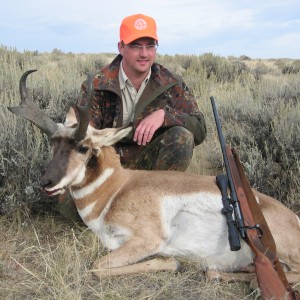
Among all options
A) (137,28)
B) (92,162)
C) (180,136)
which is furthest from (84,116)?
(137,28)

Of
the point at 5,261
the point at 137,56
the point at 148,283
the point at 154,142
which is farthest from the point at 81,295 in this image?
the point at 137,56

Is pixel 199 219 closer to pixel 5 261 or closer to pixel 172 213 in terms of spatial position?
pixel 172 213

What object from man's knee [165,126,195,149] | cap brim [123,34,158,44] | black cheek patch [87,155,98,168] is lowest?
black cheek patch [87,155,98,168]

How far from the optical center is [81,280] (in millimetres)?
3213

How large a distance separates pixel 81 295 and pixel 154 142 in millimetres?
1999

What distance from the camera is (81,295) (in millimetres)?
3098

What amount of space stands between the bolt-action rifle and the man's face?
131 cm

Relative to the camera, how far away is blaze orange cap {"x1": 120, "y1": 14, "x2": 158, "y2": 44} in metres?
4.45

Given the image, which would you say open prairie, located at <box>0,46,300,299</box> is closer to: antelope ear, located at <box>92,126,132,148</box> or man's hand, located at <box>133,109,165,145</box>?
antelope ear, located at <box>92,126,132,148</box>

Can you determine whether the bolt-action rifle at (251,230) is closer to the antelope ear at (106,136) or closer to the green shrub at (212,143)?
the antelope ear at (106,136)

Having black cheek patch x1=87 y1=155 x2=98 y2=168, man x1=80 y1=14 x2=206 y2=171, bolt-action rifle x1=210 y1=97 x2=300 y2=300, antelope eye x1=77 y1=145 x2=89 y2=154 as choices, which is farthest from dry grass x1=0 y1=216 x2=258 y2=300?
man x1=80 y1=14 x2=206 y2=171

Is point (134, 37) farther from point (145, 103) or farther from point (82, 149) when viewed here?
point (82, 149)

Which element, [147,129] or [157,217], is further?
[147,129]

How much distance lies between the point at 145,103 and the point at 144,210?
148cm
